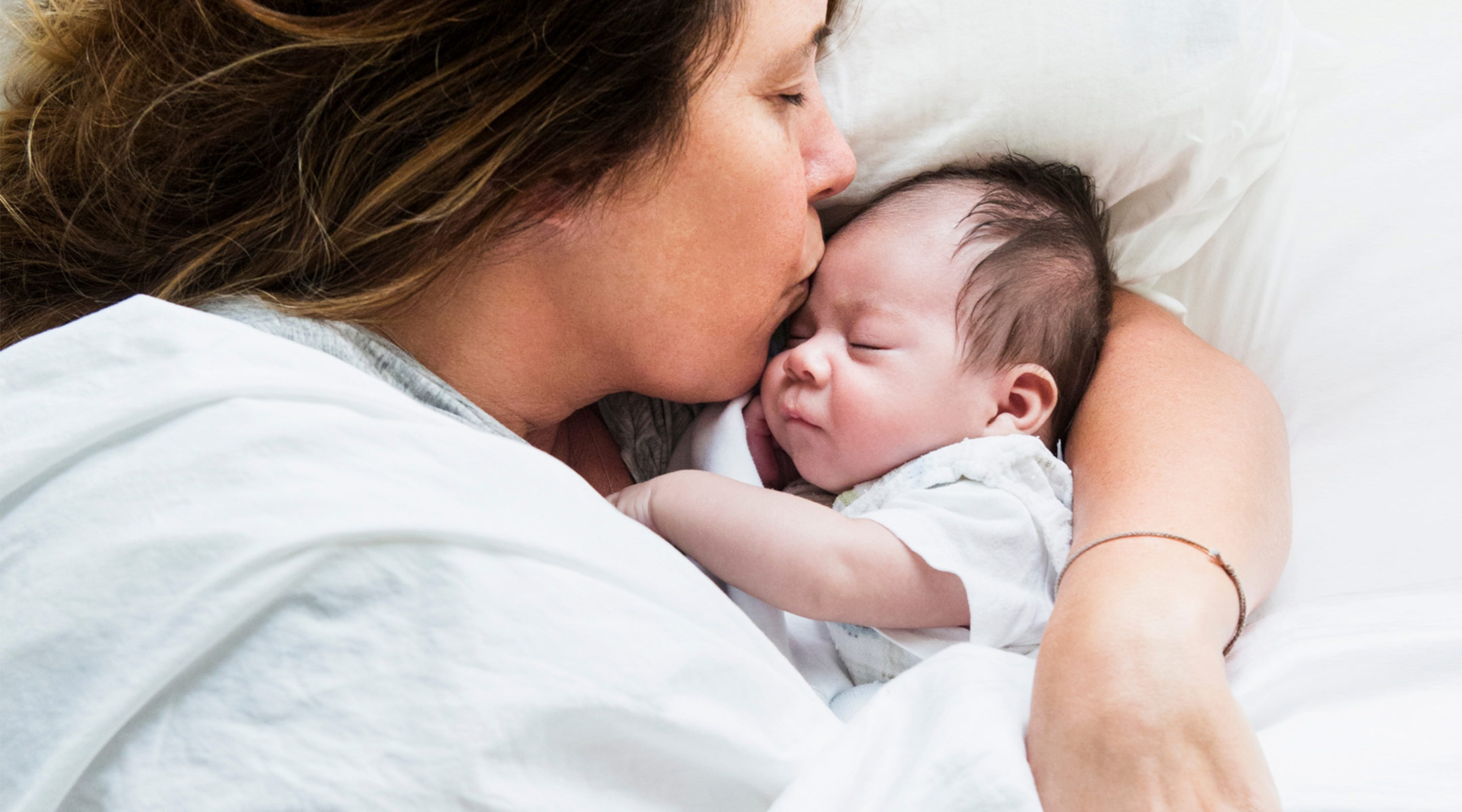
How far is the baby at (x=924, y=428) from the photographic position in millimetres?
1044

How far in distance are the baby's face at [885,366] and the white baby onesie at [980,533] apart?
0.04 m

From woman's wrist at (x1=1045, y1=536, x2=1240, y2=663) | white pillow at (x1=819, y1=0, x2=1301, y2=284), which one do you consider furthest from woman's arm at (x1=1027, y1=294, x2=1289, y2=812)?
white pillow at (x1=819, y1=0, x2=1301, y2=284)

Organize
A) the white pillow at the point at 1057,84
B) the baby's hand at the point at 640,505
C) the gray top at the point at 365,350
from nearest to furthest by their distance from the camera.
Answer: the gray top at the point at 365,350 → the baby's hand at the point at 640,505 → the white pillow at the point at 1057,84

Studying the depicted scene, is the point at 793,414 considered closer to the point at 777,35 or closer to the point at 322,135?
the point at 777,35

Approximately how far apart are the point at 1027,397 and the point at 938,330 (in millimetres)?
131

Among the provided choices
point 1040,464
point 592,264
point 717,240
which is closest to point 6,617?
point 592,264

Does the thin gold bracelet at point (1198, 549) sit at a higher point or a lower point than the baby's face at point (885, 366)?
lower

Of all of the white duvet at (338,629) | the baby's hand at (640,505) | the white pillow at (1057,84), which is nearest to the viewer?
the white duvet at (338,629)

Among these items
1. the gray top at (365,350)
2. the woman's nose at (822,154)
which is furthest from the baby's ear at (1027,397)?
the gray top at (365,350)

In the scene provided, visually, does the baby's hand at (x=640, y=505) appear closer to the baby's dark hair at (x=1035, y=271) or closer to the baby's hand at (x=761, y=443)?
the baby's hand at (x=761, y=443)

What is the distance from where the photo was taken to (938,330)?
1159 mm

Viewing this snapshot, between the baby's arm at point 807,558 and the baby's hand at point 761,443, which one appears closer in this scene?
the baby's arm at point 807,558

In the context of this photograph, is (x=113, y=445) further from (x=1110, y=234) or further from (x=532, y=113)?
(x=1110, y=234)

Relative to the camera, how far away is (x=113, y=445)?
776 mm
